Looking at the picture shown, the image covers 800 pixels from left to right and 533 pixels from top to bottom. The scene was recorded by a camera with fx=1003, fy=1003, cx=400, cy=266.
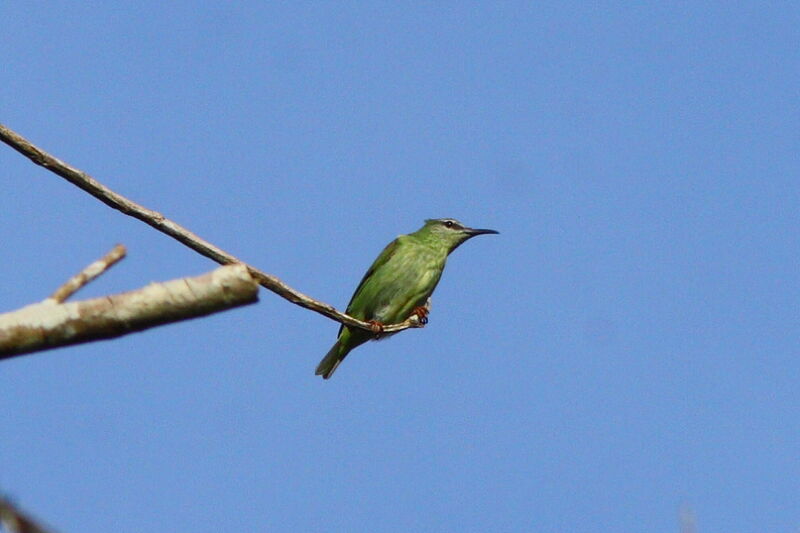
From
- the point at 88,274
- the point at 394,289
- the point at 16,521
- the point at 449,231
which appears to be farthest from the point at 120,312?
the point at 449,231

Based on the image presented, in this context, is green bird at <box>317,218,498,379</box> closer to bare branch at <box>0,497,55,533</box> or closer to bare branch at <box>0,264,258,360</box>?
bare branch at <box>0,264,258,360</box>

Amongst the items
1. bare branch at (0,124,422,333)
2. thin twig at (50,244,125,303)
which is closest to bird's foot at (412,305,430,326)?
bare branch at (0,124,422,333)

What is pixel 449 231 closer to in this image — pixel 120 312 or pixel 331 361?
pixel 331 361

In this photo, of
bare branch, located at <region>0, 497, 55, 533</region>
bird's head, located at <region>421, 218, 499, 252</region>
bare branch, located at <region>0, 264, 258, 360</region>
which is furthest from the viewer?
bird's head, located at <region>421, 218, 499, 252</region>

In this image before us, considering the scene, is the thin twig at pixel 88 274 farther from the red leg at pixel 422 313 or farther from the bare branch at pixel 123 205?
the red leg at pixel 422 313

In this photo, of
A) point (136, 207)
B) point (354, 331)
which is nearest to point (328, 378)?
point (354, 331)

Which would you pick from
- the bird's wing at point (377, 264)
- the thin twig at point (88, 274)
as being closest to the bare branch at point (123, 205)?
the thin twig at point (88, 274)
